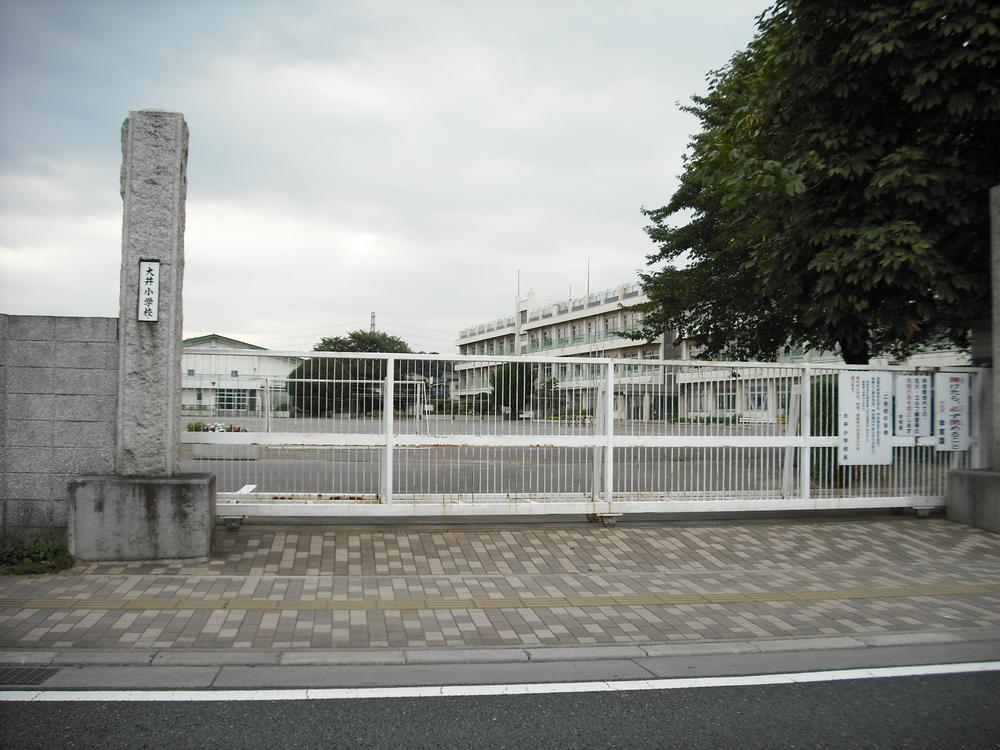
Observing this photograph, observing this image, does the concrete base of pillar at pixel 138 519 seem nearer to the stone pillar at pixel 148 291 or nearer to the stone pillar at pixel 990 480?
the stone pillar at pixel 148 291

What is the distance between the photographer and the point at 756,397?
9.55 metres

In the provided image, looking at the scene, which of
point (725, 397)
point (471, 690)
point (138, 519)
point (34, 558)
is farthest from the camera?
point (725, 397)

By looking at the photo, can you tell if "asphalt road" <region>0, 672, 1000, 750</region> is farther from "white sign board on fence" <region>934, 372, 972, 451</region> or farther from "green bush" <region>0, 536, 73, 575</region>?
"white sign board on fence" <region>934, 372, 972, 451</region>

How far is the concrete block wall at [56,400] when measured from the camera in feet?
23.7

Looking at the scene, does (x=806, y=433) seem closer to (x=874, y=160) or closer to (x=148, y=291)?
(x=874, y=160)

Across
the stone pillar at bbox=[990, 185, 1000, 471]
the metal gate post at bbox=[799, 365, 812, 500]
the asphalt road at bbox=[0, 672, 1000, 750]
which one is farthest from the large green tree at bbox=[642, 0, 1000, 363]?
the asphalt road at bbox=[0, 672, 1000, 750]

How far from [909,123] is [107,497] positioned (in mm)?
11031

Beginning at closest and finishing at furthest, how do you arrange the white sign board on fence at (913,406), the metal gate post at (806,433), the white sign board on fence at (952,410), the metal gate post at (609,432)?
the metal gate post at (609,432) < the metal gate post at (806,433) < the white sign board on fence at (913,406) < the white sign board on fence at (952,410)

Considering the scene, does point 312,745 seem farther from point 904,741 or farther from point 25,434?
point 25,434

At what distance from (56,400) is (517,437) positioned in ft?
15.6

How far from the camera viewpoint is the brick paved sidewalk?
217 inches

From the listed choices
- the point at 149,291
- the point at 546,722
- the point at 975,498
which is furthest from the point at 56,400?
the point at 975,498

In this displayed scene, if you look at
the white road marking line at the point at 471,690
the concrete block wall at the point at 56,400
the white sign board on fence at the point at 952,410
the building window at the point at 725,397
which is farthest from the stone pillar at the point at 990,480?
the concrete block wall at the point at 56,400

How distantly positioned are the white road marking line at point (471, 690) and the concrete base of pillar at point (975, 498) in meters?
5.03
